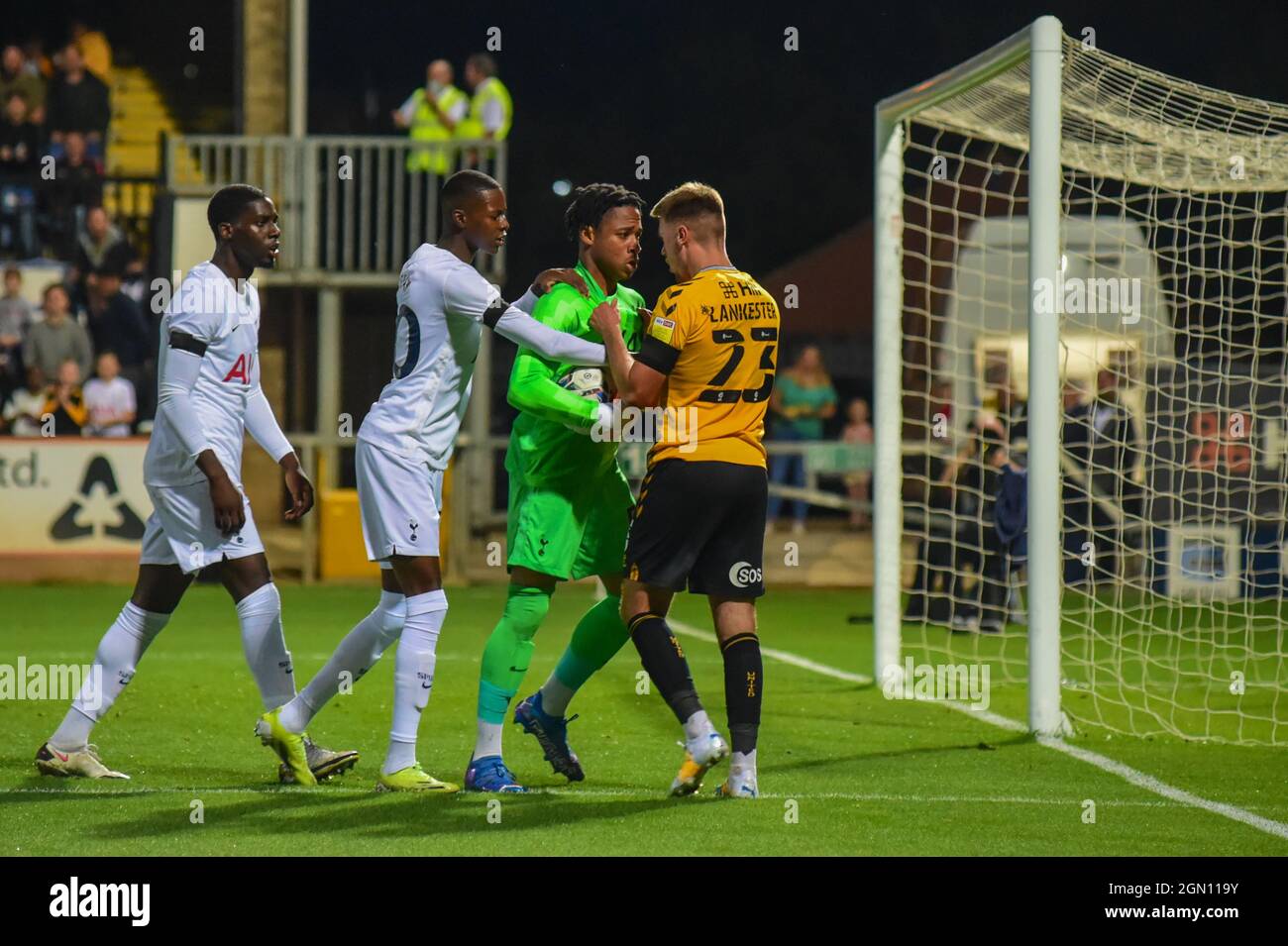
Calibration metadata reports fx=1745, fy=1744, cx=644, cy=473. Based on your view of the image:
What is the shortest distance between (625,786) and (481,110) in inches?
488

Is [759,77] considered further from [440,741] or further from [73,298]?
[440,741]

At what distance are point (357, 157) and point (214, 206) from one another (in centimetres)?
1365

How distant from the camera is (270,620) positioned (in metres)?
5.74

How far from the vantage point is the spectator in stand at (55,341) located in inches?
650

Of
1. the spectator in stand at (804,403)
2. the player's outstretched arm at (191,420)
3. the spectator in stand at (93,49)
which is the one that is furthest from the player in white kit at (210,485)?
the spectator in stand at (93,49)

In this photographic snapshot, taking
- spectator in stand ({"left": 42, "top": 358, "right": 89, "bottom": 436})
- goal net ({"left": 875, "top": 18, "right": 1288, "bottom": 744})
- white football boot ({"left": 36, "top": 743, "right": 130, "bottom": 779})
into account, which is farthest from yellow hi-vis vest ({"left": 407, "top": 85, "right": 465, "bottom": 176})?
white football boot ({"left": 36, "top": 743, "right": 130, "bottom": 779})

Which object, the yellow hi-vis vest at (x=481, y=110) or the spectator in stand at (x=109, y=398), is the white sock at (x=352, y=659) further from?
the yellow hi-vis vest at (x=481, y=110)

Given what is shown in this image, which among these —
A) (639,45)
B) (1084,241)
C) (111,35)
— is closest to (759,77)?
(639,45)

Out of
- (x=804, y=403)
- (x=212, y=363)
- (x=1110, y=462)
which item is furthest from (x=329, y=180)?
(x=212, y=363)

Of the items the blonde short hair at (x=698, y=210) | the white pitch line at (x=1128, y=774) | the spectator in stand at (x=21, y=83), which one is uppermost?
the spectator in stand at (x=21, y=83)

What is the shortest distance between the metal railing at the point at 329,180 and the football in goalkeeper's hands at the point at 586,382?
11.1m

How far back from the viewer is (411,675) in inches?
217

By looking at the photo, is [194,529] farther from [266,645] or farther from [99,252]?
[99,252]

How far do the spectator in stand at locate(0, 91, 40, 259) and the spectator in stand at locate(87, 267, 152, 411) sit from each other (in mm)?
1905
